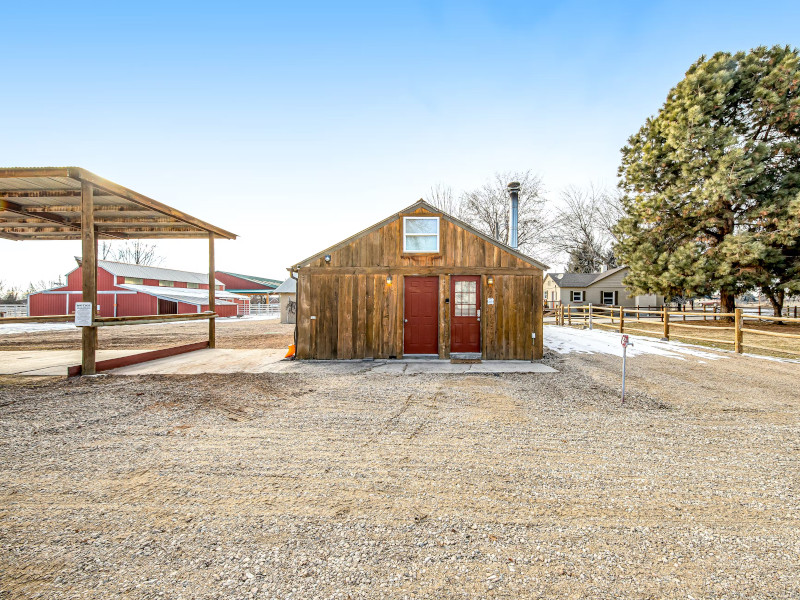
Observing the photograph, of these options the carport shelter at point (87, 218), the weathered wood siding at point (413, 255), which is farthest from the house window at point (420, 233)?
the carport shelter at point (87, 218)

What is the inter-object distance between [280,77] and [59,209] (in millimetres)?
8956

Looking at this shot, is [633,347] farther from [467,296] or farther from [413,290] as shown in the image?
[413,290]

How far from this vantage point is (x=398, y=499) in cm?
288

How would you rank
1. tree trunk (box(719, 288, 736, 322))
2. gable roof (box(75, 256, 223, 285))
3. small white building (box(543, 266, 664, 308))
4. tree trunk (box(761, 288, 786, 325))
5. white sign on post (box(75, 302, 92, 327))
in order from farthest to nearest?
1. small white building (box(543, 266, 664, 308))
2. gable roof (box(75, 256, 223, 285))
3. tree trunk (box(719, 288, 736, 322))
4. tree trunk (box(761, 288, 786, 325))
5. white sign on post (box(75, 302, 92, 327))

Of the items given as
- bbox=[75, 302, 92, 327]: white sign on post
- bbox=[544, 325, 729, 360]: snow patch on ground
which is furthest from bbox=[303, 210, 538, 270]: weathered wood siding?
bbox=[75, 302, 92, 327]: white sign on post

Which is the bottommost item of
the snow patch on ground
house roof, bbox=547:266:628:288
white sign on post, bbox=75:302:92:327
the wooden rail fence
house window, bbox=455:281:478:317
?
the snow patch on ground

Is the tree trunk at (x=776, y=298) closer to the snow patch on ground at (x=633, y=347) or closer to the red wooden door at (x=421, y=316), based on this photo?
the snow patch on ground at (x=633, y=347)

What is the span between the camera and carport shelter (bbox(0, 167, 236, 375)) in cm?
712

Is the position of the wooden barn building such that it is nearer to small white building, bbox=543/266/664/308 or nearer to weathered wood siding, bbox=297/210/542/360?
weathered wood siding, bbox=297/210/542/360

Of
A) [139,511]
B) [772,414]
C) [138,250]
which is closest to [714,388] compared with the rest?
[772,414]

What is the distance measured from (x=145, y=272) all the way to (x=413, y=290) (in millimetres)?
33303

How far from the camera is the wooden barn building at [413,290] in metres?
9.60

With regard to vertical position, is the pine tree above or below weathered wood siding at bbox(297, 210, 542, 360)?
above

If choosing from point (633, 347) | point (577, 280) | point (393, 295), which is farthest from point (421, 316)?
point (577, 280)
